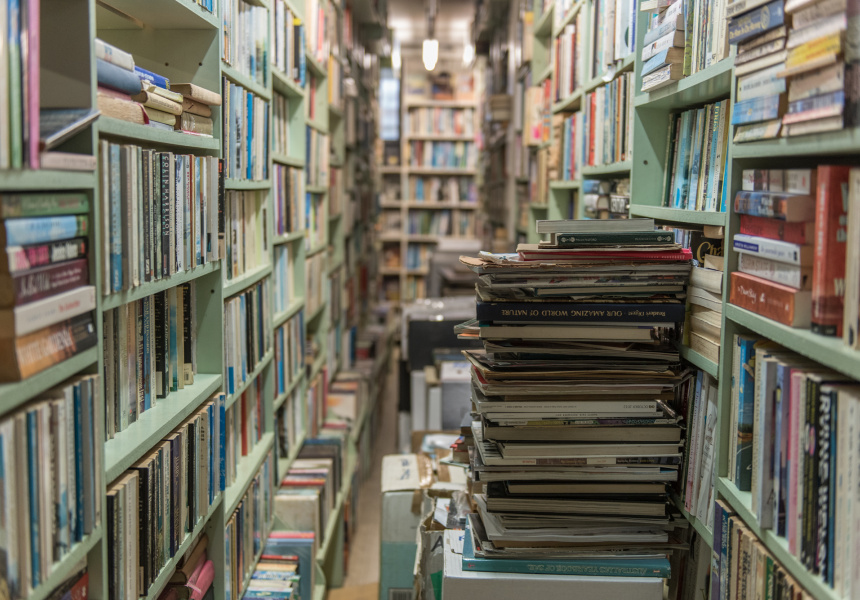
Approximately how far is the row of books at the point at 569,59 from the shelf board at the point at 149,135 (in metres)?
1.50

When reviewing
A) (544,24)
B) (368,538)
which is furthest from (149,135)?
(368,538)

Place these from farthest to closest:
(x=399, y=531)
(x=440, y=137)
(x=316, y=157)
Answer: (x=440, y=137) → (x=316, y=157) → (x=399, y=531)

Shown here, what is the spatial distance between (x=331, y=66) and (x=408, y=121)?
16.5 ft

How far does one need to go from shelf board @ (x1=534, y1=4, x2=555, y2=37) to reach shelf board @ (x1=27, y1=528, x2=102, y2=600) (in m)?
3.03

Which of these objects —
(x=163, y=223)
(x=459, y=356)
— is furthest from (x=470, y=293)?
(x=163, y=223)

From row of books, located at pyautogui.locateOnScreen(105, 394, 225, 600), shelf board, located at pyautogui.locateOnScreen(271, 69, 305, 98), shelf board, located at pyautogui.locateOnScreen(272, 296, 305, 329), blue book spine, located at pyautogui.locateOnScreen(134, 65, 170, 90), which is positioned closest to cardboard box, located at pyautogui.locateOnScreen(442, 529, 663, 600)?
row of books, located at pyautogui.locateOnScreen(105, 394, 225, 600)

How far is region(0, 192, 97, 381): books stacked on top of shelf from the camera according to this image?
0.95 metres

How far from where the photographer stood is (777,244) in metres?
1.16

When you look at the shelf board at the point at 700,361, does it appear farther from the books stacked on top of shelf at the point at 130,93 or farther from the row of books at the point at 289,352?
the row of books at the point at 289,352

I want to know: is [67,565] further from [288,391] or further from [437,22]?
[437,22]

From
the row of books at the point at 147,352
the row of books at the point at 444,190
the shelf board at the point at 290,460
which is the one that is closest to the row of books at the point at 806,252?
the row of books at the point at 147,352

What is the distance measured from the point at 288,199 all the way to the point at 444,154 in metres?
6.20

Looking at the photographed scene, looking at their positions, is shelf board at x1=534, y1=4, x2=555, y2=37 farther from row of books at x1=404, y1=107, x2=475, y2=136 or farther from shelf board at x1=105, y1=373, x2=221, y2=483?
row of books at x1=404, y1=107, x2=475, y2=136

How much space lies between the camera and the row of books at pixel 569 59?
2.82m
